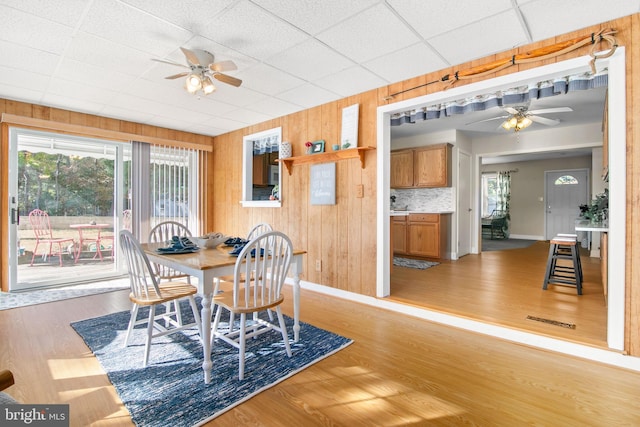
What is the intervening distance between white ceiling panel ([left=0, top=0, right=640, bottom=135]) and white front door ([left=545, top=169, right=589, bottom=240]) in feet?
25.3

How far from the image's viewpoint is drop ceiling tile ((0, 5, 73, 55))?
83.7 inches

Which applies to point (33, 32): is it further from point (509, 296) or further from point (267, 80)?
point (509, 296)

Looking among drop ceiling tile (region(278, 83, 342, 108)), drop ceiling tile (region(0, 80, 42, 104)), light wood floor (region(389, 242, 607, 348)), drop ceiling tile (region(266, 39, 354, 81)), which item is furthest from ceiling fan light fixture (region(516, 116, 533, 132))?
drop ceiling tile (region(0, 80, 42, 104))

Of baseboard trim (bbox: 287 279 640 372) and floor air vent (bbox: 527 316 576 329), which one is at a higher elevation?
floor air vent (bbox: 527 316 576 329)

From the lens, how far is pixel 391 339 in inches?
101

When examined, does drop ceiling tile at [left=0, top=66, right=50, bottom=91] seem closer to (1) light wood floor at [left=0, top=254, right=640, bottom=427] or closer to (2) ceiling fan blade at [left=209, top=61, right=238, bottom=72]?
(2) ceiling fan blade at [left=209, top=61, right=238, bottom=72]

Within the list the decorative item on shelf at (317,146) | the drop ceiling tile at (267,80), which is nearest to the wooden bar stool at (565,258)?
the decorative item on shelf at (317,146)

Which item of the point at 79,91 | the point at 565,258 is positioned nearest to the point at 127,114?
the point at 79,91

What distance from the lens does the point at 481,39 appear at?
2.42 metres

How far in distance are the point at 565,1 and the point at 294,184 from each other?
3205mm

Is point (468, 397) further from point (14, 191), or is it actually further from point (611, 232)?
point (14, 191)

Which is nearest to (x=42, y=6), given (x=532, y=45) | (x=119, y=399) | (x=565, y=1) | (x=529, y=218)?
(x=119, y=399)

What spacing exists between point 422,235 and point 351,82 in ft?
11.9

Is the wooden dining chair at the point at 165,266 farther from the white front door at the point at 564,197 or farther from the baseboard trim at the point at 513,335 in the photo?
the white front door at the point at 564,197
